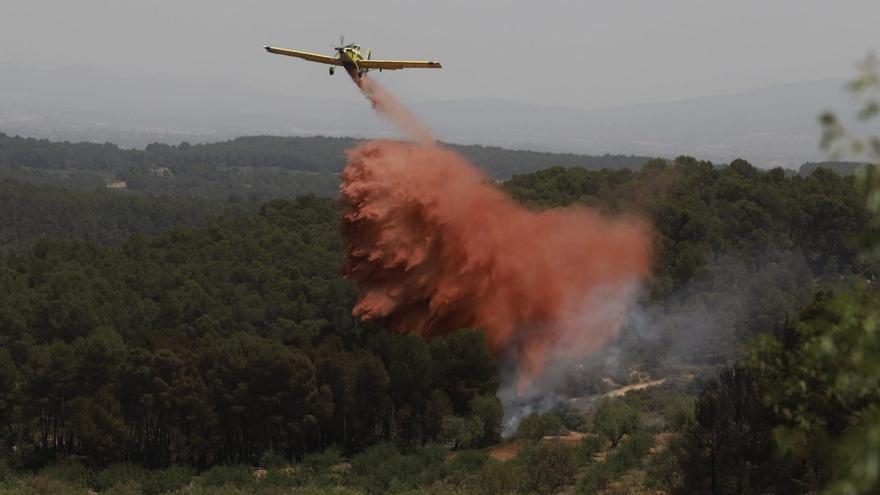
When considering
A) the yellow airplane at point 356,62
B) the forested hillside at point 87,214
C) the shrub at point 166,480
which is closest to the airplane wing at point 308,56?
the yellow airplane at point 356,62

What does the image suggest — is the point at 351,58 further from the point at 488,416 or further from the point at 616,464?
the point at 616,464

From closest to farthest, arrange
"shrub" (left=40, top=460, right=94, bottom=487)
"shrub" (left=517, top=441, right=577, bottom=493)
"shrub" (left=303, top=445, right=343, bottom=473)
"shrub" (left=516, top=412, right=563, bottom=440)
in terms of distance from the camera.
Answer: "shrub" (left=517, top=441, right=577, bottom=493) < "shrub" (left=40, top=460, right=94, bottom=487) < "shrub" (left=303, top=445, right=343, bottom=473) < "shrub" (left=516, top=412, right=563, bottom=440)

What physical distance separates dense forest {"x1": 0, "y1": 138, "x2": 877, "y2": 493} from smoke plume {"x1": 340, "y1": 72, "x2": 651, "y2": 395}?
136 inches

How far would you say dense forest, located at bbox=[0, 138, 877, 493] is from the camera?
1635 inches

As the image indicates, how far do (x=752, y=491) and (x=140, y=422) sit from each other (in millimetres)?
30152

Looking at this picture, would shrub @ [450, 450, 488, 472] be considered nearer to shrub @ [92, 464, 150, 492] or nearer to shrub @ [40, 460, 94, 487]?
shrub @ [92, 464, 150, 492]

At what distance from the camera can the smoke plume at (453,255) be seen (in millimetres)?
59812

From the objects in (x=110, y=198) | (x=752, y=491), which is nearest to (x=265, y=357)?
(x=752, y=491)

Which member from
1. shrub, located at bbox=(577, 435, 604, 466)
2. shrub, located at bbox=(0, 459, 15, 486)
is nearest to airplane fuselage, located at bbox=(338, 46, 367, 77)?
shrub, located at bbox=(577, 435, 604, 466)

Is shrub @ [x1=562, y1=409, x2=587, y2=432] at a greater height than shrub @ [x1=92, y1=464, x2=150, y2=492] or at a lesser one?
greater

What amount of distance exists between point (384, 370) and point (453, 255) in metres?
8.89

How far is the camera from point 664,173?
337 ft

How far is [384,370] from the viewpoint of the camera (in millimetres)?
55125

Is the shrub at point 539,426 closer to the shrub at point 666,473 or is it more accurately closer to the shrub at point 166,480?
Answer: the shrub at point 666,473
